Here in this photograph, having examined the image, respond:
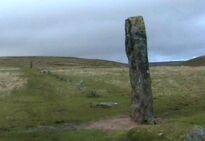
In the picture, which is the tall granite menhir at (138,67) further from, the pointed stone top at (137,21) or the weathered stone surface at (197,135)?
the weathered stone surface at (197,135)

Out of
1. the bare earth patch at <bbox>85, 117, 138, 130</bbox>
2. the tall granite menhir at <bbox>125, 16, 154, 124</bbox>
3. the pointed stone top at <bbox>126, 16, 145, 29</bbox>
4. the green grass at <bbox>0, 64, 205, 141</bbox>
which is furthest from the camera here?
the pointed stone top at <bbox>126, 16, 145, 29</bbox>

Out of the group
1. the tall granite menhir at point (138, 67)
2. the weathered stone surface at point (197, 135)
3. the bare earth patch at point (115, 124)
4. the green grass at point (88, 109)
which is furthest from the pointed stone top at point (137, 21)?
the weathered stone surface at point (197, 135)

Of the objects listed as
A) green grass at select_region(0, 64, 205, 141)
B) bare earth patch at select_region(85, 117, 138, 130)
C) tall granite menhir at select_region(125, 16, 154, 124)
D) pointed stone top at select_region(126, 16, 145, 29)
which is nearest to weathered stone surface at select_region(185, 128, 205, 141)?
green grass at select_region(0, 64, 205, 141)

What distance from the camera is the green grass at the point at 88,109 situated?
32600 millimetres

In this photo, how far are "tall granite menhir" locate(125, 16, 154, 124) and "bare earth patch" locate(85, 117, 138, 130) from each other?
91 centimetres

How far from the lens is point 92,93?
59.5 meters

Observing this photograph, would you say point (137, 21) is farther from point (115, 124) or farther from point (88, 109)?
point (88, 109)

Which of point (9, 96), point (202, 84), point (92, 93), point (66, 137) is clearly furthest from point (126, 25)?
point (202, 84)

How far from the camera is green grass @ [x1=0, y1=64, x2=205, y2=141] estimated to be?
32.6 meters

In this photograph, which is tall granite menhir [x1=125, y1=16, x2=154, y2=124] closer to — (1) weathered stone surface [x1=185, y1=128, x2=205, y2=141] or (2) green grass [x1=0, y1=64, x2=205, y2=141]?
(2) green grass [x1=0, y1=64, x2=205, y2=141]

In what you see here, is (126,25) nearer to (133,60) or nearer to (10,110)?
(133,60)

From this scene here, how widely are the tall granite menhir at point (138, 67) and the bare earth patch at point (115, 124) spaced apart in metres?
0.91

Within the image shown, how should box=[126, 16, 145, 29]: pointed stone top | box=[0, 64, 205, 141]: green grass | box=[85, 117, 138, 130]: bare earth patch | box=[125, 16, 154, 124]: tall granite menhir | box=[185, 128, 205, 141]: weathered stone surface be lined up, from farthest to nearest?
box=[126, 16, 145, 29]: pointed stone top < box=[125, 16, 154, 124]: tall granite menhir < box=[85, 117, 138, 130]: bare earth patch < box=[0, 64, 205, 141]: green grass < box=[185, 128, 205, 141]: weathered stone surface

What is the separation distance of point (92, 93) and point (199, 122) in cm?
2202
